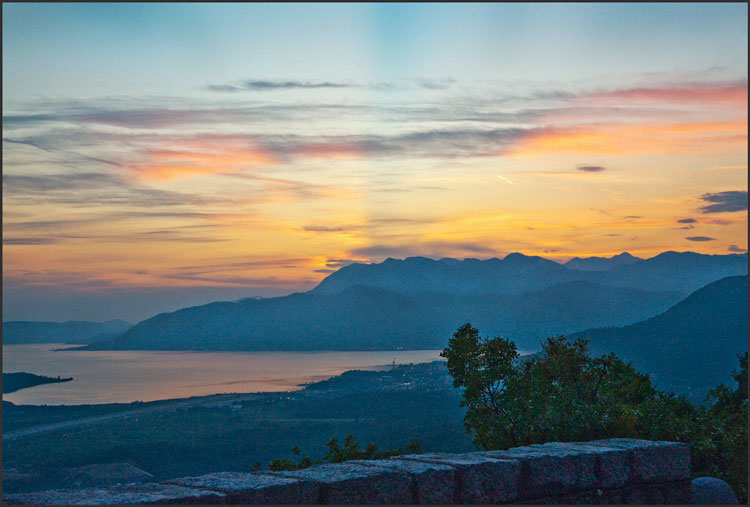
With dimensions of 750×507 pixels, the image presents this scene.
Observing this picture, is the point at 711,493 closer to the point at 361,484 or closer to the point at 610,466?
the point at 610,466

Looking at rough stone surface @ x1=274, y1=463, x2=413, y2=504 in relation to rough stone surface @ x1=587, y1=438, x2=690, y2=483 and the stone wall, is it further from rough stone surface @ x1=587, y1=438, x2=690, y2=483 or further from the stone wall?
rough stone surface @ x1=587, y1=438, x2=690, y2=483

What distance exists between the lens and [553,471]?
4.88 meters

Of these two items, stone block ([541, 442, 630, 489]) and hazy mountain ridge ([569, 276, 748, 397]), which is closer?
stone block ([541, 442, 630, 489])

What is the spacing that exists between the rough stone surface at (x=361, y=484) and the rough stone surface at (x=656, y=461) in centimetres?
206

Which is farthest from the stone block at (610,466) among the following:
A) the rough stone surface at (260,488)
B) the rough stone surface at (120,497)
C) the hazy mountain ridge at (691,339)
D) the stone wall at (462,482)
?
the hazy mountain ridge at (691,339)

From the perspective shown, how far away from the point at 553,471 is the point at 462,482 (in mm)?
796

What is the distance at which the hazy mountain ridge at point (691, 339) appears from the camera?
98500 mm

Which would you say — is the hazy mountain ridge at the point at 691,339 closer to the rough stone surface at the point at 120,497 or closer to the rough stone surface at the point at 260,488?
the rough stone surface at the point at 260,488

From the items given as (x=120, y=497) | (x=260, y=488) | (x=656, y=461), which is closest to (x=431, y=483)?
(x=260, y=488)

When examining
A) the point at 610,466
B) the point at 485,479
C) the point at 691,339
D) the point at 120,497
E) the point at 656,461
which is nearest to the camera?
the point at 120,497

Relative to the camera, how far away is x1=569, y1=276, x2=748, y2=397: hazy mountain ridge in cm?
9850

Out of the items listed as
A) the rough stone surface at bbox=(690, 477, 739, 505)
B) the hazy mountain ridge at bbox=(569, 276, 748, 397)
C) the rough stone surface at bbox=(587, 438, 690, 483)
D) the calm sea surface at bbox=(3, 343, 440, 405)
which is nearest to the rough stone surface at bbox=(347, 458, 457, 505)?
the rough stone surface at bbox=(587, 438, 690, 483)

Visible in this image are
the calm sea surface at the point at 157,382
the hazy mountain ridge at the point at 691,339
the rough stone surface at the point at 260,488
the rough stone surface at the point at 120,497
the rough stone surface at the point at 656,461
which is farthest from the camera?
the calm sea surface at the point at 157,382

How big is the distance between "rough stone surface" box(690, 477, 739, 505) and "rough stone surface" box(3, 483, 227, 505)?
3.98 meters
